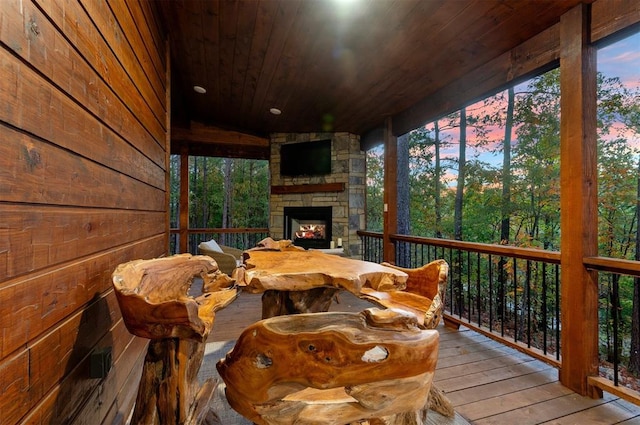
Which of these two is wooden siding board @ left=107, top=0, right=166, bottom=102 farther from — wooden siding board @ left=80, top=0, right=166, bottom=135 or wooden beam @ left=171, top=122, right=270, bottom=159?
wooden beam @ left=171, top=122, right=270, bottom=159

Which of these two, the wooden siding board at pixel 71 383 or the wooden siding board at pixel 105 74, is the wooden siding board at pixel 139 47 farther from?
the wooden siding board at pixel 71 383

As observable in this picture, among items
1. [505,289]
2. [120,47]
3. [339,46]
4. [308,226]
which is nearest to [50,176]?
[120,47]

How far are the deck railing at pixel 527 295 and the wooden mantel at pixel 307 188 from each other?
95 cm

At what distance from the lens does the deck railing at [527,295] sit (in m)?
1.79

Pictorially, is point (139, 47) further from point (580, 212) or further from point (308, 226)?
point (308, 226)

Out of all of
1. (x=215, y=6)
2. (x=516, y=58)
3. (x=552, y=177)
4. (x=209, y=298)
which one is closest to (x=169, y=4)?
(x=215, y=6)

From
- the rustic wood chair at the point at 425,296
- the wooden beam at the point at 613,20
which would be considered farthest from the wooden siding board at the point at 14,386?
the wooden beam at the point at 613,20

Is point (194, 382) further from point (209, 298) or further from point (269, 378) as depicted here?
point (269, 378)

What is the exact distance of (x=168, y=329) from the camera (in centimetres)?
88

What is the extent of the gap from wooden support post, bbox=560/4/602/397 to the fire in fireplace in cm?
370

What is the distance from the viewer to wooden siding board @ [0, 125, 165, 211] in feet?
2.25

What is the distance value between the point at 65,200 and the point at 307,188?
14.9 feet

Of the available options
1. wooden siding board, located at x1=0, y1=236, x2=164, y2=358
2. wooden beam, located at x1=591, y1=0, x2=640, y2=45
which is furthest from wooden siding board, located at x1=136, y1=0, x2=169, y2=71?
wooden beam, located at x1=591, y1=0, x2=640, y2=45

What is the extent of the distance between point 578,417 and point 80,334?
252 cm
